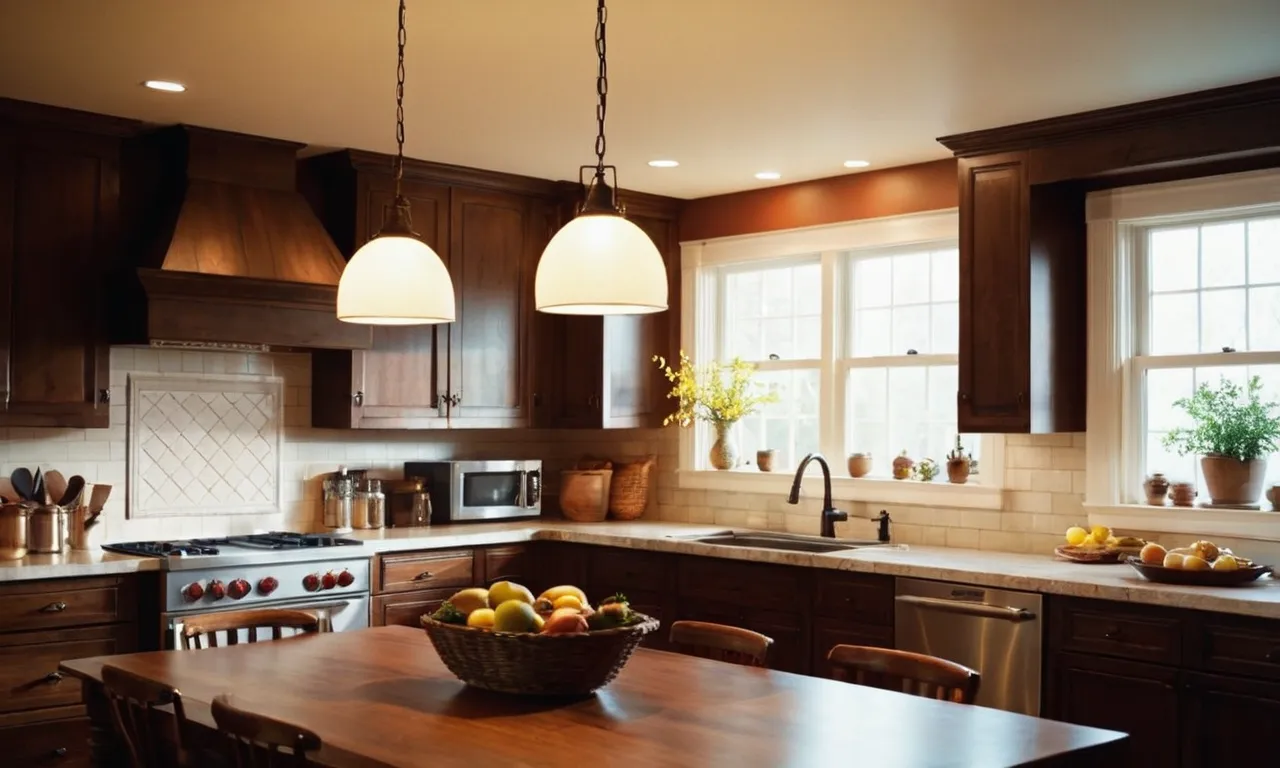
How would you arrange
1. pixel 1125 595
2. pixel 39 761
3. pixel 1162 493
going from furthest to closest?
pixel 1162 493 < pixel 39 761 < pixel 1125 595

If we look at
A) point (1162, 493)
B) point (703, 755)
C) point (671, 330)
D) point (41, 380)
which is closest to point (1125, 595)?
point (1162, 493)

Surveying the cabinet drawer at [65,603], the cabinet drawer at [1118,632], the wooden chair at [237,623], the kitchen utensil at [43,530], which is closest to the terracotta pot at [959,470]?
the cabinet drawer at [1118,632]

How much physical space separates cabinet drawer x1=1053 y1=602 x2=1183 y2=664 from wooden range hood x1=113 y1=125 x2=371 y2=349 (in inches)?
118

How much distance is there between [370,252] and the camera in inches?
121

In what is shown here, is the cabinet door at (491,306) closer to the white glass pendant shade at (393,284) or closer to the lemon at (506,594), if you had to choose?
the white glass pendant shade at (393,284)

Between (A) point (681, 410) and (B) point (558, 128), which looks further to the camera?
(A) point (681, 410)

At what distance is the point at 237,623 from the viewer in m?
3.72

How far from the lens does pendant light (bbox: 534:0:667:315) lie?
8.89 feet

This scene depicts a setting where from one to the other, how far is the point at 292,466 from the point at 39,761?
1775mm

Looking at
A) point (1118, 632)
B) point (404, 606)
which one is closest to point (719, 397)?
point (404, 606)

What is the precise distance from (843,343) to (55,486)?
333cm

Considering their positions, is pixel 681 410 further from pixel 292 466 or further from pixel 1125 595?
pixel 1125 595

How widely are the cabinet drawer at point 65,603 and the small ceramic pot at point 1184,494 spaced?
3.74 m

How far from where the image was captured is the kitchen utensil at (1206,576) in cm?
417
